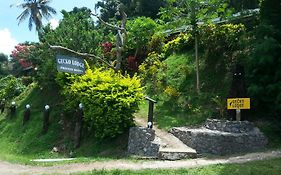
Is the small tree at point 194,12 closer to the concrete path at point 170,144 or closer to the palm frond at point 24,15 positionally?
the concrete path at point 170,144

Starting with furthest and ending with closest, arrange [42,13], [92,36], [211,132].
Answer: [42,13], [92,36], [211,132]

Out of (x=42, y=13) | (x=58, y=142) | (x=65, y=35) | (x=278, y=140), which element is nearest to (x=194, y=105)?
(x=278, y=140)

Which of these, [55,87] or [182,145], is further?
[55,87]

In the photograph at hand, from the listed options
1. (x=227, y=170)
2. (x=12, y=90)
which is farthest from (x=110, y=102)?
(x=12, y=90)

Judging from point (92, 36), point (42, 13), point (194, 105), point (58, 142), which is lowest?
point (58, 142)

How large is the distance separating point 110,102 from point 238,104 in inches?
160

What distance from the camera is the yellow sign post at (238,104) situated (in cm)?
1267

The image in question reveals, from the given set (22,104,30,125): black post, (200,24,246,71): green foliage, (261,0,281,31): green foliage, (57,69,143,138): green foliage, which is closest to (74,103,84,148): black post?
(57,69,143,138): green foliage

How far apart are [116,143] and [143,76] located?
6216 millimetres

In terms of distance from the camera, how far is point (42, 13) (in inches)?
1590

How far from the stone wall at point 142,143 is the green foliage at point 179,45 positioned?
27.4 feet

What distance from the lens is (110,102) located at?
543 inches

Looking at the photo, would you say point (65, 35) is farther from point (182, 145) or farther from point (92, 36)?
point (182, 145)

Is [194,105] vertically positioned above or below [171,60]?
below
